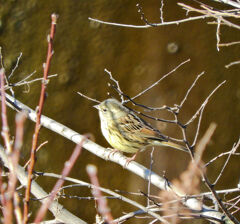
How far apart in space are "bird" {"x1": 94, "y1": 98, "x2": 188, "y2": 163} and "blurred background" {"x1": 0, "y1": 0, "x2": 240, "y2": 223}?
0.67m

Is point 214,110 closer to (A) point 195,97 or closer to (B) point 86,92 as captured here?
(A) point 195,97

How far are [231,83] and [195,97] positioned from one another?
2.26 ft

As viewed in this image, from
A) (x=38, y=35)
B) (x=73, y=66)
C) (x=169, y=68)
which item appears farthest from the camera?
(x=169, y=68)

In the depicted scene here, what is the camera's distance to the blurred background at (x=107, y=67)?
504 cm

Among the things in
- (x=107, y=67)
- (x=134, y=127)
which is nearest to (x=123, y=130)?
(x=134, y=127)

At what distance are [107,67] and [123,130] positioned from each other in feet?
3.32

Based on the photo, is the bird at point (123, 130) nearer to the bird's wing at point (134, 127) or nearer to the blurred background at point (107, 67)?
the bird's wing at point (134, 127)

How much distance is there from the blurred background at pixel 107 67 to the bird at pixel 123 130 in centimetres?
67

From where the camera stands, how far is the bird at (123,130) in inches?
190

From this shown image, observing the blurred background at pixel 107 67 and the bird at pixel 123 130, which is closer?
the bird at pixel 123 130

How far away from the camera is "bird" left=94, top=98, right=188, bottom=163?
482 centimetres

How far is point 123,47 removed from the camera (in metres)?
5.61

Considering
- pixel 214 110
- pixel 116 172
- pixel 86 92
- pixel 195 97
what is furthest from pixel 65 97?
pixel 214 110

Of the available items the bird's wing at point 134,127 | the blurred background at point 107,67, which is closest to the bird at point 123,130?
the bird's wing at point 134,127
